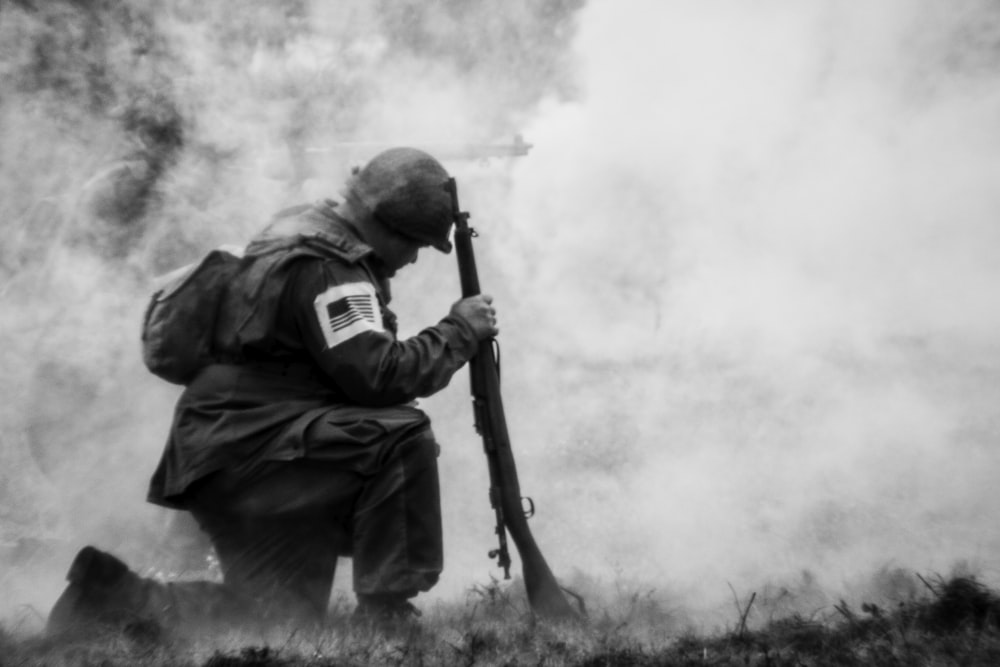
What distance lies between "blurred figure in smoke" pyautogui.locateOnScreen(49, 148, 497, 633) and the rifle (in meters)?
0.30

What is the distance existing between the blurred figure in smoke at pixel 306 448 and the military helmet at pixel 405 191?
0.24 meters

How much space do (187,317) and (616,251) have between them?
395 cm

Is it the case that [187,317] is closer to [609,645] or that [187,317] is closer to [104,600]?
[104,600]

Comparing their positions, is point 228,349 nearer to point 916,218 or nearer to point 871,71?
point 916,218

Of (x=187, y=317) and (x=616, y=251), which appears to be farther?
(x=616, y=251)

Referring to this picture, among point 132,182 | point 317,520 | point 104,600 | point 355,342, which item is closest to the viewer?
point 104,600

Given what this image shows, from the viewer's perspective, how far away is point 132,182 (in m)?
6.22

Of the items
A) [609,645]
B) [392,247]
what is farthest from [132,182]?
[609,645]

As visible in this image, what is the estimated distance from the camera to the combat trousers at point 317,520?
326 cm

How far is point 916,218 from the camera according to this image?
5855 mm

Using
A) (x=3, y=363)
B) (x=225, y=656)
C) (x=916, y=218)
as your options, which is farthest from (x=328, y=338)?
(x=916, y=218)

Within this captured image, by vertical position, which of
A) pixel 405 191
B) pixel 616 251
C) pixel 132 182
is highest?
pixel 132 182

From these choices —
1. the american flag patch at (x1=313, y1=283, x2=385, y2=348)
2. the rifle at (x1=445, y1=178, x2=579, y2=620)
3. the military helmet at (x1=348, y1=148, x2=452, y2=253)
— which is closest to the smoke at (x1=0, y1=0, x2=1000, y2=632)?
the rifle at (x1=445, y1=178, x2=579, y2=620)

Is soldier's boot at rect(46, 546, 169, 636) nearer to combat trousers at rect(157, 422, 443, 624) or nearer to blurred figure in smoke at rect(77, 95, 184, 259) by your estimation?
combat trousers at rect(157, 422, 443, 624)
